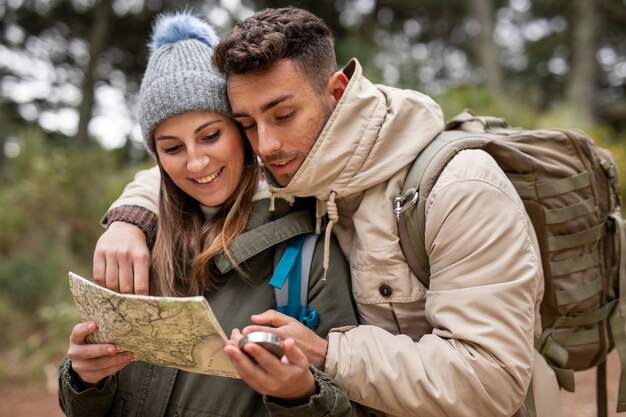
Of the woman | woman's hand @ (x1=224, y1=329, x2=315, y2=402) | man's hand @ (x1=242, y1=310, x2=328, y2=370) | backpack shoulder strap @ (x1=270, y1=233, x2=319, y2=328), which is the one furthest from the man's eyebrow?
woman's hand @ (x1=224, y1=329, x2=315, y2=402)

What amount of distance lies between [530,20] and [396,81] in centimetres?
897

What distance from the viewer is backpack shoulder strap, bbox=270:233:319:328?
2.06m

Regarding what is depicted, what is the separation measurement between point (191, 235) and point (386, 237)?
864mm

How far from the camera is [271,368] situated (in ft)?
5.10

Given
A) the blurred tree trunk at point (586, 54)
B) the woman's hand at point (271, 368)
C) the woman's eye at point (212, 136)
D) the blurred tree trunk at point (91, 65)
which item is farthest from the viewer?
the blurred tree trunk at point (586, 54)

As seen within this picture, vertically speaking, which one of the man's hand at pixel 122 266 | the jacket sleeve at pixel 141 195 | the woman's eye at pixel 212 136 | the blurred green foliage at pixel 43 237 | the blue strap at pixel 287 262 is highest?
the woman's eye at pixel 212 136

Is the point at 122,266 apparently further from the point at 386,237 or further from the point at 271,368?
the point at 386,237

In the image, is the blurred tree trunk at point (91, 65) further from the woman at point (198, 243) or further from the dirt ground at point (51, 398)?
the woman at point (198, 243)

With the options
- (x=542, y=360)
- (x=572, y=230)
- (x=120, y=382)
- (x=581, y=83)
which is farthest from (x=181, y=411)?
(x=581, y=83)

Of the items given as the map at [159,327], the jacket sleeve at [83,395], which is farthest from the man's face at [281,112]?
the jacket sleeve at [83,395]

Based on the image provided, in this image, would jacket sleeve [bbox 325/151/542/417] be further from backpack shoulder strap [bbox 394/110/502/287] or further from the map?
the map

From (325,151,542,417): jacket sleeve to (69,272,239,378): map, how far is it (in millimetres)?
419

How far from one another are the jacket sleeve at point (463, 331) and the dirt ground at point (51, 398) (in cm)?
299

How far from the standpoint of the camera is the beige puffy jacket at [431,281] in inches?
69.5
